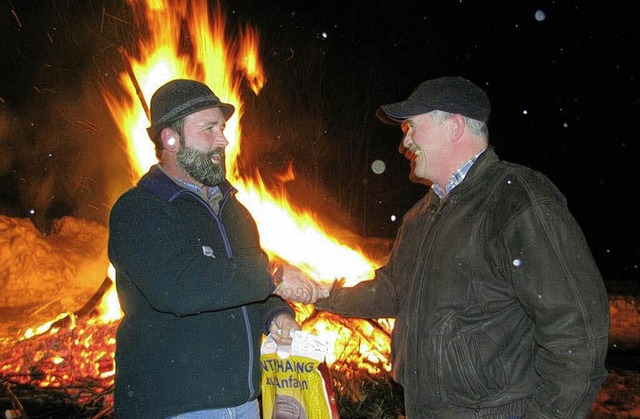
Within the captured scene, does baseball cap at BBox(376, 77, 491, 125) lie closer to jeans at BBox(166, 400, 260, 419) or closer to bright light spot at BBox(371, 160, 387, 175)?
jeans at BBox(166, 400, 260, 419)

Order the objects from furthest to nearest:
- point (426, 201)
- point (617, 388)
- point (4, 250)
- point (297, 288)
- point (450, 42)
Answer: point (450, 42), point (4, 250), point (617, 388), point (297, 288), point (426, 201)

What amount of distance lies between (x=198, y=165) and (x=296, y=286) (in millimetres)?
1083

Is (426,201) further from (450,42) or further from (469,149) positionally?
(450,42)

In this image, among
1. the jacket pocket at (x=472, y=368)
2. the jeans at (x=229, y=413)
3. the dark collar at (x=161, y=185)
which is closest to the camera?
the jacket pocket at (x=472, y=368)

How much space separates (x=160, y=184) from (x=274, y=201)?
3.65 metres

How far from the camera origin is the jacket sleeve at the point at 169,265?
261 cm

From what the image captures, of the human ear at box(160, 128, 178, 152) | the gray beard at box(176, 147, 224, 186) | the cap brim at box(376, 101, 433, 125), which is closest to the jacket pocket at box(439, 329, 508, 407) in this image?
the cap brim at box(376, 101, 433, 125)

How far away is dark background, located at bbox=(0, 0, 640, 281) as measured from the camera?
10.6m

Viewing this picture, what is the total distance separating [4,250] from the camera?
30.5 ft

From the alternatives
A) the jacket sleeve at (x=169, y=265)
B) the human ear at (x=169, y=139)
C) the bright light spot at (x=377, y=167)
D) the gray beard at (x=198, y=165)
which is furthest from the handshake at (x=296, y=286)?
the bright light spot at (x=377, y=167)

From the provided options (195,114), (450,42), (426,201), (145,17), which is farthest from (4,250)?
(450,42)

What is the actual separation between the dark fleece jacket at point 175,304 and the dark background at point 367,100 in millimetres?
6902

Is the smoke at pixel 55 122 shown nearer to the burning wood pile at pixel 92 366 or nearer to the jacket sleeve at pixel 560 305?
the burning wood pile at pixel 92 366

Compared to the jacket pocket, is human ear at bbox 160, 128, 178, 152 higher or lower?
higher
